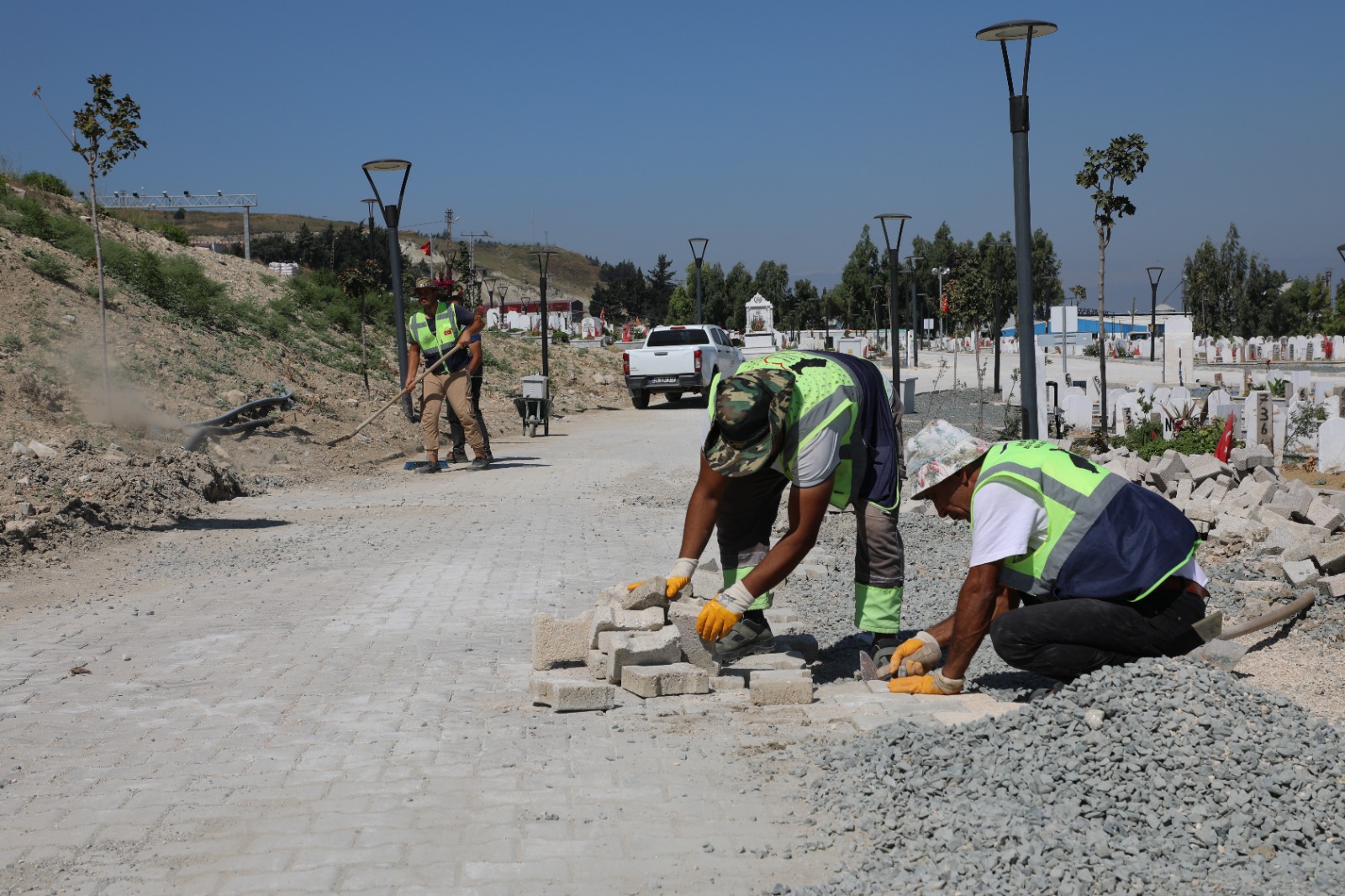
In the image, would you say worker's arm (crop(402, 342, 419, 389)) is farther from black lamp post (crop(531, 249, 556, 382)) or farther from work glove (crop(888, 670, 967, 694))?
work glove (crop(888, 670, 967, 694))

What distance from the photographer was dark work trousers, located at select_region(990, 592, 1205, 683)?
446 cm

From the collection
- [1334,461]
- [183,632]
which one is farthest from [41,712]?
[1334,461]

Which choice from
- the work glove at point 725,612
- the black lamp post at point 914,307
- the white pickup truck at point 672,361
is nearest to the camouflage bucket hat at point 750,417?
the work glove at point 725,612

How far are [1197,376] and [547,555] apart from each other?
34.7 metres

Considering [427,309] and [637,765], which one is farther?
[427,309]

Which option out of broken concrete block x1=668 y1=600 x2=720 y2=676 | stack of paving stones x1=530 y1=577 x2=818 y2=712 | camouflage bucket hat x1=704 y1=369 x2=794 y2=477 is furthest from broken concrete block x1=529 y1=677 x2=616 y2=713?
camouflage bucket hat x1=704 y1=369 x2=794 y2=477

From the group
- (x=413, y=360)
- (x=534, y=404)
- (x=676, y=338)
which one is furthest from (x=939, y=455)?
(x=676, y=338)

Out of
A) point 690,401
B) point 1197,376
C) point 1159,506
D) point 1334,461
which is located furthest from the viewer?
point 1197,376

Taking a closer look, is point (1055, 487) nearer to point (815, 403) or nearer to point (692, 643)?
point (815, 403)

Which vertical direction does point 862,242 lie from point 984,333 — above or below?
above

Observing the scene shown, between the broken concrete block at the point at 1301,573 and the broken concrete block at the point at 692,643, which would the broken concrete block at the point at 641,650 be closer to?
the broken concrete block at the point at 692,643

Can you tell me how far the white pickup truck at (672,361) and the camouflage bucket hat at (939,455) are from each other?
72.9 ft

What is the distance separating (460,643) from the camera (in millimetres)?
6402

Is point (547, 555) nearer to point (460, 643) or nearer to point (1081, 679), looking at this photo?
point (460, 643)
